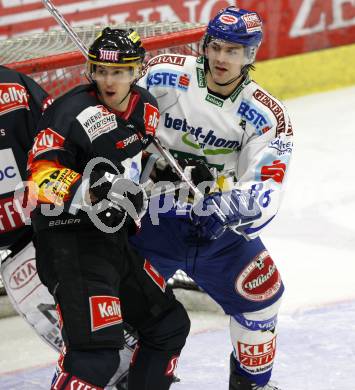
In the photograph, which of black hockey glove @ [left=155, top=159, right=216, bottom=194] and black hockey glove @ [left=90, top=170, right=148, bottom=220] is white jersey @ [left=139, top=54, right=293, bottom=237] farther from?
black hockey glove @ [left=90, top=170, right=148, bottom=220]

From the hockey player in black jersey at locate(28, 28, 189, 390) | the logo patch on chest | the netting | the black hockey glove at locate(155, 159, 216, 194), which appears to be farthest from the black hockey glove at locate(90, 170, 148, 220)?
the netting

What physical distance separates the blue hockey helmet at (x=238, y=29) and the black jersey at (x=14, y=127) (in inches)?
24.9

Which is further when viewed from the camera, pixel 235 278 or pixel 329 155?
pixel 329 155

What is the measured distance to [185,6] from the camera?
7.20 metres

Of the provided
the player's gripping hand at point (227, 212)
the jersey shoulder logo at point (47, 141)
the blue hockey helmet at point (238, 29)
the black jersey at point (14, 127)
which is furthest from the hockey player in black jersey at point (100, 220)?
the black jersey at point (14, 127)

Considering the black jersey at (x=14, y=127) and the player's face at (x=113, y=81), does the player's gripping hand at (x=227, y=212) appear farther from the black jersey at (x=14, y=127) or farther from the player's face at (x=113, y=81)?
the black jersey at (x=14, y=127)

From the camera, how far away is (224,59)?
4051 millimetres

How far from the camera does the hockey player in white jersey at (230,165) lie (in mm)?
4062

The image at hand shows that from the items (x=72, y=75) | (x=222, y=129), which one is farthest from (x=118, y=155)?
(x=72, y=75)

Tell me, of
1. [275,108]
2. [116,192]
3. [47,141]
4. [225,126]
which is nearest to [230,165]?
[225,126]

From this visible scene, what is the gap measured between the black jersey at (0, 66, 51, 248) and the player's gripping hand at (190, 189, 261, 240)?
2.17ft

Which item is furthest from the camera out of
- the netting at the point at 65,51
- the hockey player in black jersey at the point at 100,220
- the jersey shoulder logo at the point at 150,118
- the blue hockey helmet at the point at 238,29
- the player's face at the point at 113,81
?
the netting at the point at 65,51

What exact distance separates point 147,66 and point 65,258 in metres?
0.87

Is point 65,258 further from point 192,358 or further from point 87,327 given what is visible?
point 192,358
